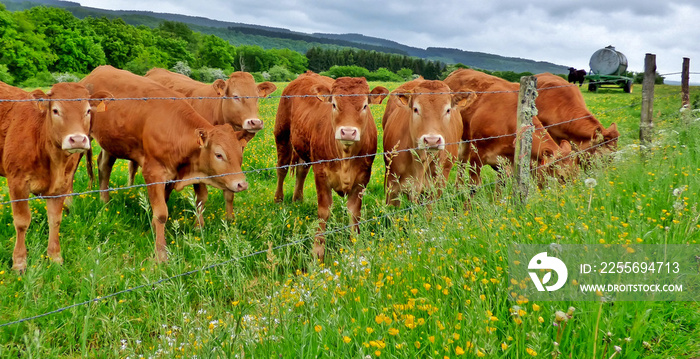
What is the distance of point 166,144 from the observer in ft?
18.2

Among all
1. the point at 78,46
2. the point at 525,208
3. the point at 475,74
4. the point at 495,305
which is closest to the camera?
the point at 495,305

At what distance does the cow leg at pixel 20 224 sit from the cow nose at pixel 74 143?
92cm

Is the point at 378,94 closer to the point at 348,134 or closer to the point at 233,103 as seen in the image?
the point at 348,134

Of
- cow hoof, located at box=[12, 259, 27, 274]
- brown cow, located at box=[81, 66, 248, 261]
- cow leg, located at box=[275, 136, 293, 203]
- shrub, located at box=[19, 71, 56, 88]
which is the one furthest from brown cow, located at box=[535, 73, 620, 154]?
shrub, located at box=[19, 71, 56, 88]

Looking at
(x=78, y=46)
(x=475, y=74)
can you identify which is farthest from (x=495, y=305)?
(x=78, y=46)

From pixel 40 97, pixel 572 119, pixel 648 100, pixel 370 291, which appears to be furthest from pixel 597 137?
pixel 40 97

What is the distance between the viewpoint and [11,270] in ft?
15.1

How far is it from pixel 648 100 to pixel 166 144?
7575 millimetres

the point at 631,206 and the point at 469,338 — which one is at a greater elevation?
the point at 631,206

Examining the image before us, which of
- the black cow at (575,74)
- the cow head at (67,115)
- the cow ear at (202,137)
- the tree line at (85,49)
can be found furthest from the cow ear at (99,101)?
the black cow at (575,74)

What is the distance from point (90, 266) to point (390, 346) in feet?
11.5

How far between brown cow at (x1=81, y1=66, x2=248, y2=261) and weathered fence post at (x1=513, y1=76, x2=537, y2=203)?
303 cm

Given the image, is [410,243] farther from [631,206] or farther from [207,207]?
[207,207]

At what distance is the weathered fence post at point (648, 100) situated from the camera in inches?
304
